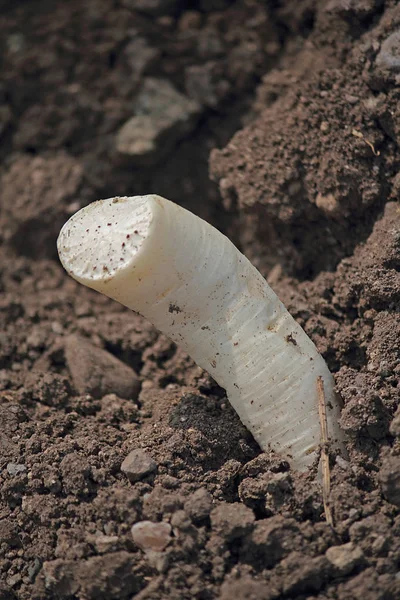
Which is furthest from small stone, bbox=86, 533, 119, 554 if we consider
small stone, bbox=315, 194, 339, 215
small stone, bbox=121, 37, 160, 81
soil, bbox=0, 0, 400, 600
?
small stone, bbox=121, 37, 160, 81

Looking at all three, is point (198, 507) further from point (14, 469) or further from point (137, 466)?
point (14, 469)

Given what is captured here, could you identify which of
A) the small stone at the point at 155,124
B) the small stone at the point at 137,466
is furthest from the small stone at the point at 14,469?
the small stone at the point at 155,124

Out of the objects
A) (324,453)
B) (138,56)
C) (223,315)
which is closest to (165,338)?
(223,315)

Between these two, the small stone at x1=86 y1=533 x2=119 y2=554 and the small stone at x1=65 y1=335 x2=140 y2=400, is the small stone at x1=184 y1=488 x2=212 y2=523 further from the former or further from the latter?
the small stone at x1=65 y1=335 x2=140 y2=400

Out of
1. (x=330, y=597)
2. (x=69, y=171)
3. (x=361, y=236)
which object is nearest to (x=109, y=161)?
(x=69, y=171)

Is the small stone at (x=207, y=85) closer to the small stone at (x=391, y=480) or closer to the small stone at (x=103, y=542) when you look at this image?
the small stone at (x=391, y=480)
